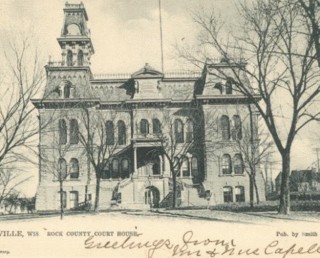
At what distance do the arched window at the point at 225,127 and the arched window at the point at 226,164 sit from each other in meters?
1.26

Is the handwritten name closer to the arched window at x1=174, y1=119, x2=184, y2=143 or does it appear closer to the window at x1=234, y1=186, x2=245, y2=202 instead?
the window at x1=234, y1=186, x2=245, y2=202

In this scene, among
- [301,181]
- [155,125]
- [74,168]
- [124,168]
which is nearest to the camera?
[74,168]

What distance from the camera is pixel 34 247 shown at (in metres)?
10.5

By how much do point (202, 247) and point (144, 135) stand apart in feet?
69.5

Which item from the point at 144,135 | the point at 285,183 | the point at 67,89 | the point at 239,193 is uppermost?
the point at 67,89

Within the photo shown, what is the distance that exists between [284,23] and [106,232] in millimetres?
7398

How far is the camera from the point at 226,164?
31.6 meters

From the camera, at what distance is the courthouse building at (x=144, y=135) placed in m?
29.9

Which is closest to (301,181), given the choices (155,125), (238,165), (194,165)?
(238,165)

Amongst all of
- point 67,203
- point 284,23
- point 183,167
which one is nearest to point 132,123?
point 183,167

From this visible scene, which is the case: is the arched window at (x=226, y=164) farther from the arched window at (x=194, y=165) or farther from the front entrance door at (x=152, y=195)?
the front entrance door at (x=152, y=195)

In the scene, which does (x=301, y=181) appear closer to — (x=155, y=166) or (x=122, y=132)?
(x=155, y=166)

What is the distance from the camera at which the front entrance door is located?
99.1 feet

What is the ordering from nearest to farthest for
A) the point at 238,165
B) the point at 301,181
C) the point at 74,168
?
the point at 74,168 < the point at 238,165 < the point at 301,181
